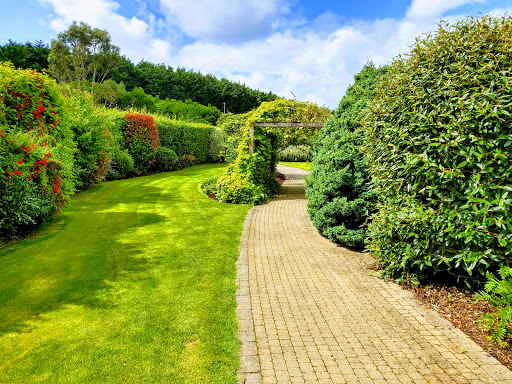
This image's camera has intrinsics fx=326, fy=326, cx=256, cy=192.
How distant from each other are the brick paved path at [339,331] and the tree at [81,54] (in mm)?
46101

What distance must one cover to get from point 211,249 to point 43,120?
21.2ft

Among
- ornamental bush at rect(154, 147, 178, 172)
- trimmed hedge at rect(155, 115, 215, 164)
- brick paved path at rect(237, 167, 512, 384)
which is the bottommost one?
brick paved path at rect(237, 167, 512, 384)

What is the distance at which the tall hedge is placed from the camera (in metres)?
7.13

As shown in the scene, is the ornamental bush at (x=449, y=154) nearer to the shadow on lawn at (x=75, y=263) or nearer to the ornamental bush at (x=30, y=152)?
the shadow on lawn at (x=75, y=263)

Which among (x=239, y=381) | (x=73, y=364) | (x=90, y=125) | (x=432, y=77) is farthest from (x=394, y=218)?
(x=90, y=125)

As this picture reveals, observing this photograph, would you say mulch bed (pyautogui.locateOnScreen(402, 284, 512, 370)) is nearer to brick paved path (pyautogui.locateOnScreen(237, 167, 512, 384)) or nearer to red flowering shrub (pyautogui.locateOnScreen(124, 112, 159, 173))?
brick paved path (pyautogui.locateOnScreen(237, 167, 512, 384))

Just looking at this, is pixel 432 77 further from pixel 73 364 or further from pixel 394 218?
pixel 73 364

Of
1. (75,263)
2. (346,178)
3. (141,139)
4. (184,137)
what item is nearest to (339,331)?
(346,178)

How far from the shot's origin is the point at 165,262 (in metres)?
6.23

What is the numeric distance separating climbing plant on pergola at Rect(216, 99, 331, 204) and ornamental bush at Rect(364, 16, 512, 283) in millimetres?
7158

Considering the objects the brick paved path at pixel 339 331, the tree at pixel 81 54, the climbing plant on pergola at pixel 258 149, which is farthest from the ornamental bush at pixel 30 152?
the tree at pixel 81 54

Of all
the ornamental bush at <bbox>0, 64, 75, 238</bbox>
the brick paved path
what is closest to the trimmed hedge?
the ornamental bush at <bbox>0, 64, 75, 238</bbox>

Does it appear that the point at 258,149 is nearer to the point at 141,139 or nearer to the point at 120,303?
the point at 141,139

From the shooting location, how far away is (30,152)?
7312 mm
